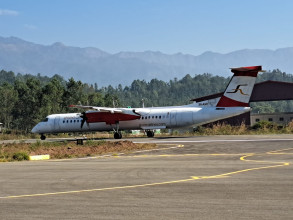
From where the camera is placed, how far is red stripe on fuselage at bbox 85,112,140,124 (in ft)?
188

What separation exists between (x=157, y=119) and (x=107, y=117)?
6247 mm

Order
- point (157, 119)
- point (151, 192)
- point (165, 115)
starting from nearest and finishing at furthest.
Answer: point (151, 192), point (165, 115), point (157, 119)

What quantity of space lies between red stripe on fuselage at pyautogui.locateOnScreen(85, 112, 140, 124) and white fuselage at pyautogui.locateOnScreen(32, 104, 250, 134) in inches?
15.9

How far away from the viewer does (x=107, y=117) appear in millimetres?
58125

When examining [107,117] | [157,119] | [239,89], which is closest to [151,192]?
[239,89]

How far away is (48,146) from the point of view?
129ft

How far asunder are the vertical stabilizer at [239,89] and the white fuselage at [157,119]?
0.62 meters

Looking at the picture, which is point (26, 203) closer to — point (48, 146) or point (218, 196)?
point (218, 196)

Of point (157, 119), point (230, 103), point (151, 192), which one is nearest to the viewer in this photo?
point (151, 192)

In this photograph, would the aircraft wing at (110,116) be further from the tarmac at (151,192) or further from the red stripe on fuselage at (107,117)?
the tarmac at (151,192)

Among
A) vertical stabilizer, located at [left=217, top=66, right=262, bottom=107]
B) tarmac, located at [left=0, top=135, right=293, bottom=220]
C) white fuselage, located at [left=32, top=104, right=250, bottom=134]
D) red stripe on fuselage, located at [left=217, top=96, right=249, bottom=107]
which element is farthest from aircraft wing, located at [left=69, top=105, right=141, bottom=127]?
tarmac, located at [left=0, top=135, right=293, bottom=220]

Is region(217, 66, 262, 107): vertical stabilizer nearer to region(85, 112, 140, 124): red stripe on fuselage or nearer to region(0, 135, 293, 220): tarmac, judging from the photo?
region(85, 112, 140, 124): red stripe on fuselage

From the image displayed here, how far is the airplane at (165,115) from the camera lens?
50500 millimetres

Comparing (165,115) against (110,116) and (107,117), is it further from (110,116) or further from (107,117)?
(107,117)
